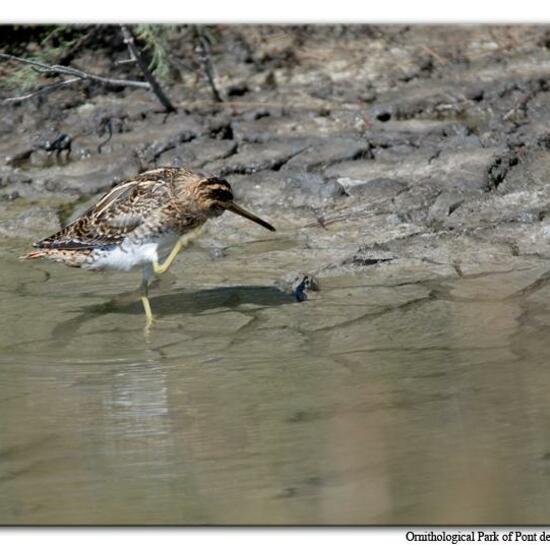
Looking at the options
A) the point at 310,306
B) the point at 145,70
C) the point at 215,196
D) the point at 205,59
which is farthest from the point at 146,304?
the point at 205,59

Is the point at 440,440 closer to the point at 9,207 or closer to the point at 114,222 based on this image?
the point at 114,222

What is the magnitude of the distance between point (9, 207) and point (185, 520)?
16.5 feet

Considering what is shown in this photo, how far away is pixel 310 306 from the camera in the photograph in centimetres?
727

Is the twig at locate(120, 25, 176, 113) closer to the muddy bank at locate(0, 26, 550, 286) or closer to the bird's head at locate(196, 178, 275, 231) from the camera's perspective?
the muddy bank at locate(0, 26, 550, 286)

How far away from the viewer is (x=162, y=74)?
10.0 metres

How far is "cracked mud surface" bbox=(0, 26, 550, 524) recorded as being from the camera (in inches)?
194

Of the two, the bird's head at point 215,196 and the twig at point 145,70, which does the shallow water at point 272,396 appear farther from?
the twig at point 145,70

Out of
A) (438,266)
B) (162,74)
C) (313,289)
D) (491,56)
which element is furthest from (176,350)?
(491,56)

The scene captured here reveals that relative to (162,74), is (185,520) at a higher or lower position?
lower

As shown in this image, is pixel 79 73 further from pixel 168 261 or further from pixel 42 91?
pixel 168 261

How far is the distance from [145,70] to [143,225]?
247 cm

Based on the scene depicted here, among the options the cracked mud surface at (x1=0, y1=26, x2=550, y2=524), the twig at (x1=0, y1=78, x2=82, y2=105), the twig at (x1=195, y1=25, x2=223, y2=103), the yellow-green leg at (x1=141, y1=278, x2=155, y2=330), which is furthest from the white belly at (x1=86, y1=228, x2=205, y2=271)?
the twig at (x1=195, y1=25, x2=223, y2=103)

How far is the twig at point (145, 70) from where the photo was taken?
9547 millimetres

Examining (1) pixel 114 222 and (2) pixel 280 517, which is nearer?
(2) pixel 280 517
